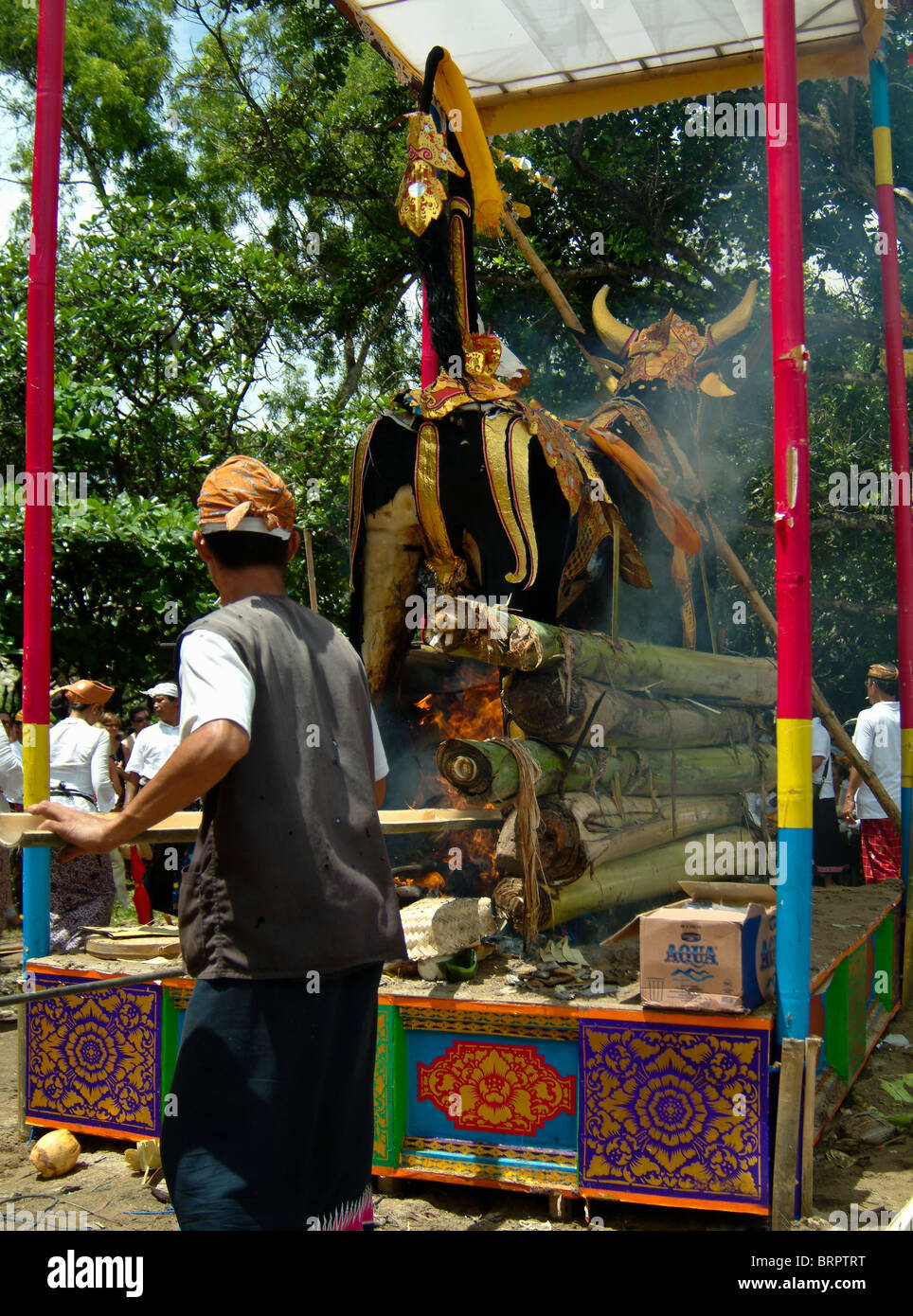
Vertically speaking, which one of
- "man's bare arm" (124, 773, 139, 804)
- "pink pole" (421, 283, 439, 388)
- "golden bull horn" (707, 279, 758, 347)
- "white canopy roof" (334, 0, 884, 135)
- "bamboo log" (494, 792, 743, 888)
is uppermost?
"white canopy roof" (334, 0, 884, 135)

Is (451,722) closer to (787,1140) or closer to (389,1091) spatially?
(389,1091)

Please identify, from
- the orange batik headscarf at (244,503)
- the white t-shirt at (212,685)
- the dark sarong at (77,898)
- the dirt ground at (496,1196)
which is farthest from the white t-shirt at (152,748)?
the white t-shirt at (212,685)

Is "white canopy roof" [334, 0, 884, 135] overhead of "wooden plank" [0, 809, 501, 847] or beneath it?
overhead

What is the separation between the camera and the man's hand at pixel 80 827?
95.5 inches

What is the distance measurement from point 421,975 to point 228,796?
2.42m

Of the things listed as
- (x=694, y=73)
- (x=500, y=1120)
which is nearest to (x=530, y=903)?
(x=500, y=1120)

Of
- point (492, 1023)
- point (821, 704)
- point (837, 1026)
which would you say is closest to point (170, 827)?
point (492, 1023)

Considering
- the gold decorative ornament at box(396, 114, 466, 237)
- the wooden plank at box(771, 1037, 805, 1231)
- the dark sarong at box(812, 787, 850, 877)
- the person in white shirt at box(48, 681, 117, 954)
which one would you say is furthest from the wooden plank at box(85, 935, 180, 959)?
the dark sarong at box(812, 787, 850, 877)

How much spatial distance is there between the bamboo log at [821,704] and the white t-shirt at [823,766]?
1704 millimetres

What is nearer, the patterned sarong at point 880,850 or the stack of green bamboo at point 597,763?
the stack of green bamboo at point 597,763

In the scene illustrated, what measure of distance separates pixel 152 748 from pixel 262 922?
5.76 meters

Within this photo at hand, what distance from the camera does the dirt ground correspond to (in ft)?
13.4

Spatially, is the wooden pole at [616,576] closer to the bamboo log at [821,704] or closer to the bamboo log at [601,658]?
the bamboo log at [601,658]

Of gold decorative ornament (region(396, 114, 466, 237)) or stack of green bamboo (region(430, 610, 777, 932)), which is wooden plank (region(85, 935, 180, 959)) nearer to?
stack of green bamboo (region(430, 610, 777, 932))
